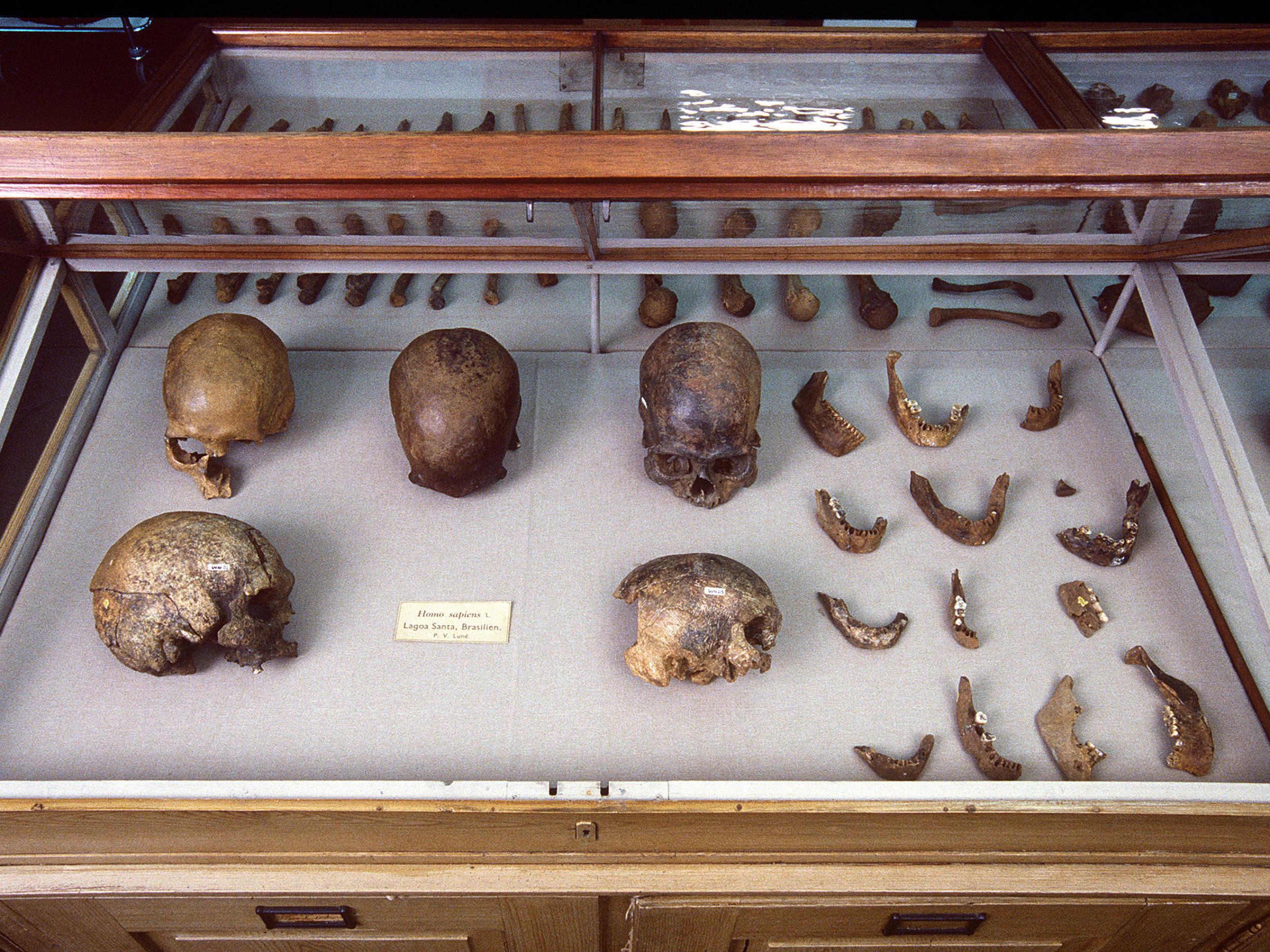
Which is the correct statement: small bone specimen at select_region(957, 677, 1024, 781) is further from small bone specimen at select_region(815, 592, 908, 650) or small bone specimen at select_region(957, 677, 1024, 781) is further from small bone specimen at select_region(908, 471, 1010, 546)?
small bone specimen at select_region(908, 471, 1010, 546)

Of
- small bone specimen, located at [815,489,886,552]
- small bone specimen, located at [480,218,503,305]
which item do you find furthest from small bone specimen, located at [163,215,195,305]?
small bone specimen, located at [815,489,886,552]

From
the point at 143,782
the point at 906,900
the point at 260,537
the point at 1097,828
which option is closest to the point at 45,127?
the point at 260,537

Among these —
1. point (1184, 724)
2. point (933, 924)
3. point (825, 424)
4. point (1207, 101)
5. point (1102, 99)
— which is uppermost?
point (1207, 101)

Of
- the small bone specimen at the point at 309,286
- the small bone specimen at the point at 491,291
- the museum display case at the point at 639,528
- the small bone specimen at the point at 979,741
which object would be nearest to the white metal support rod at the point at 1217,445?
the museum display case at the point at 639,528

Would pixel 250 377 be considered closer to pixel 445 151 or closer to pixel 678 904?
pixel 445 151

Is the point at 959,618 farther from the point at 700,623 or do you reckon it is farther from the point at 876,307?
the point at 876,307

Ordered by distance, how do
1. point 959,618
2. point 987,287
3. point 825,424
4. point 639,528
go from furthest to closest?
point 987,287
point 825,424
point 639,528
point 959,618

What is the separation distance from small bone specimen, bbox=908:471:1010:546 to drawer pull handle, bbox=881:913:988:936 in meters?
1.04

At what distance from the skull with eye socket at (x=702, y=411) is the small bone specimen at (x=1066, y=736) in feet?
3.39

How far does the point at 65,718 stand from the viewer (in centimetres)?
215

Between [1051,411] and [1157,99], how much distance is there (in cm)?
99

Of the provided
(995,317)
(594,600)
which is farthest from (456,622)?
(995,317)

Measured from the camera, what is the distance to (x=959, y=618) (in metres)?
2.34

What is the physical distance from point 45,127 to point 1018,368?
2.93 m
